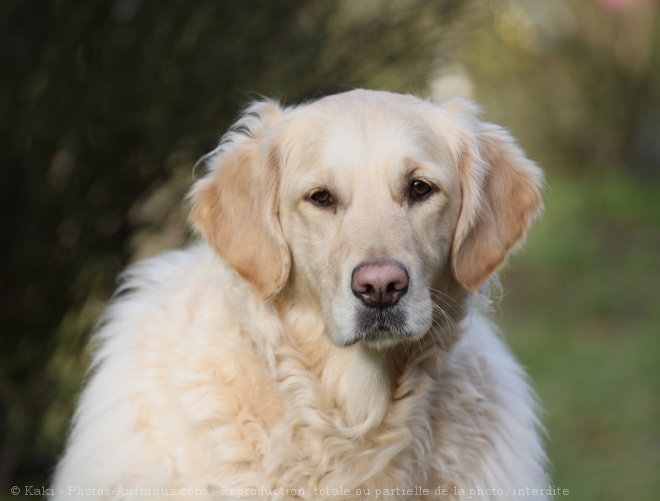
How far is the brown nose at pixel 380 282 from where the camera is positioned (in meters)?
3.12

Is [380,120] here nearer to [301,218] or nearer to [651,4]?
[301,218]

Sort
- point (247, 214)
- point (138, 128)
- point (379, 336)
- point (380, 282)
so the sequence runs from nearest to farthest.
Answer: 1. point (380, 282)
2. point (379, 336)
3. point (247, 214)
4. point (138, 128)

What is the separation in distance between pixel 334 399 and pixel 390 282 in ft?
1.93

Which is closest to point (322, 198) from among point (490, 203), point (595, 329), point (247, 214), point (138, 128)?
point (247, 214)

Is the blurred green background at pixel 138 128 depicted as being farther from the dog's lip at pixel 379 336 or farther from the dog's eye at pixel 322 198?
the dog's lip at pixel 379 336

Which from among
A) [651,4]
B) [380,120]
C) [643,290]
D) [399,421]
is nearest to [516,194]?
[380,120]

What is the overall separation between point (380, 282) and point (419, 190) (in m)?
0.46

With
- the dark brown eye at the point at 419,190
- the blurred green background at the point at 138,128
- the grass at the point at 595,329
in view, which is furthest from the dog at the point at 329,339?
the blurred green background at the point at 138,128

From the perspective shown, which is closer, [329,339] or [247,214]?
[329,339]

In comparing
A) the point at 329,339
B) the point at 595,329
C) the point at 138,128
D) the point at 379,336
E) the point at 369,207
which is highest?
the point at 369,207

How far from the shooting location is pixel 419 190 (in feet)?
11.2

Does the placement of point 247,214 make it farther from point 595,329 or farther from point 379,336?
point 595,329

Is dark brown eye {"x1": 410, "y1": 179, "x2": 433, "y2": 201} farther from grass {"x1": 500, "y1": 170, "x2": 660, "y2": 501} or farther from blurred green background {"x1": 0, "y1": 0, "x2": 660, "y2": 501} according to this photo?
blurred green background {"x1": 0, "y1": 0, "x2": 660, "y2": 501}

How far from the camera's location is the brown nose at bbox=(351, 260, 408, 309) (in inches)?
123
